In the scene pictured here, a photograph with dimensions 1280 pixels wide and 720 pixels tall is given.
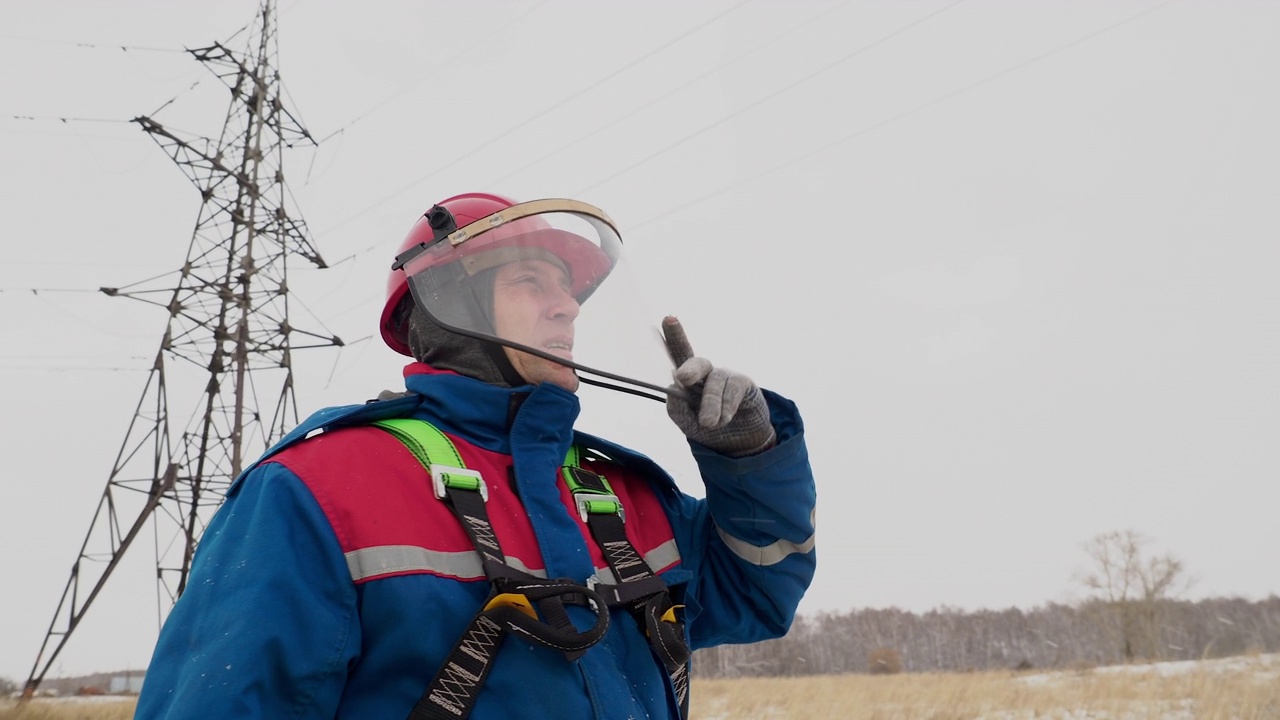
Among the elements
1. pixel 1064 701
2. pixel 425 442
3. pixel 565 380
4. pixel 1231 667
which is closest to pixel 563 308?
pixel 565 380

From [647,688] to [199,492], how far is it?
44.5 feet

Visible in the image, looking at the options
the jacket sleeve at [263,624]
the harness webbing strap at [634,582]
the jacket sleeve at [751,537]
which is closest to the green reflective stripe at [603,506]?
the harness webbing strap at [634,582]

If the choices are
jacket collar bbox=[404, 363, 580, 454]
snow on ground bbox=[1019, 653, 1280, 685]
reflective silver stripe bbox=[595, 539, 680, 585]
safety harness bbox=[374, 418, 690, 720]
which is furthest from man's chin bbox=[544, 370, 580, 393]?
snow on ground bbox=[1019, 653, 1280, 685]

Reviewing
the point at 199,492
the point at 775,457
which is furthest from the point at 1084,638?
the point at 775,457

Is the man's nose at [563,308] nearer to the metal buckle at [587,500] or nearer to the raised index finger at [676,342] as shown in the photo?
the raised index finger at [676,342]

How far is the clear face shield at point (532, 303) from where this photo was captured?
2188 mm

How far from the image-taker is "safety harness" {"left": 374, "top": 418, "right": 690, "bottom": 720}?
1.58 metres

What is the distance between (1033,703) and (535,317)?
1059cm

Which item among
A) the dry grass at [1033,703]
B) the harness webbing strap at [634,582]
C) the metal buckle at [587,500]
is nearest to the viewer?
the harness webbing strap at [634,582]

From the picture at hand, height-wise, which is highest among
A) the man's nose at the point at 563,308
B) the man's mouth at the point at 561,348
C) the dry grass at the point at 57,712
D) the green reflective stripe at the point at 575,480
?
the man's nose at the point at 563,308

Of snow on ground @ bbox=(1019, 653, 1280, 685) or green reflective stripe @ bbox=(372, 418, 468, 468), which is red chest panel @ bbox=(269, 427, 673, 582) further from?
snow on ground @ bbox=(1019, 653, 1280, 685)

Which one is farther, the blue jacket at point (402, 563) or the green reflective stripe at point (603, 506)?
the green reflective stripe at point (603, 506)

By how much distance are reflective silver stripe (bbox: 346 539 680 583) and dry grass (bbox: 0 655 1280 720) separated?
322 inches

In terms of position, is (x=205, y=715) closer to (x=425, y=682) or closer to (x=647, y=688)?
(x=425, y=682)
